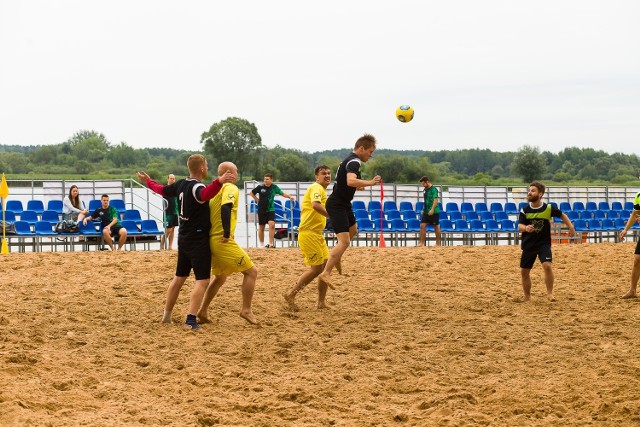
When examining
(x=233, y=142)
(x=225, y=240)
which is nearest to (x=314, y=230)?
(x=225, y=240)

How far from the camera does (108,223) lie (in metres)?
17.4

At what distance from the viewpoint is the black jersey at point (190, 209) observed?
8.48 metres

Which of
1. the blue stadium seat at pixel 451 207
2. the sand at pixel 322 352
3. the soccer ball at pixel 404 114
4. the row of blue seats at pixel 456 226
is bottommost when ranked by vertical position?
the sand at pixel 322 352

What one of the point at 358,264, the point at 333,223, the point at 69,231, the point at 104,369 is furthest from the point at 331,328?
the point at 69,231

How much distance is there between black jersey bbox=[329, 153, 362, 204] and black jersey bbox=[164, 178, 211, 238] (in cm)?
175

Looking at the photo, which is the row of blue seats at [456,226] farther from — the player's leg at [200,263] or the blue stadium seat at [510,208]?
the player's leg at [200,263]

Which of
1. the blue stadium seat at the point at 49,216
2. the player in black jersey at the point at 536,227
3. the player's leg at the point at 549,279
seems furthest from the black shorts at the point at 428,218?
the player in black jersey at the point at 536,227

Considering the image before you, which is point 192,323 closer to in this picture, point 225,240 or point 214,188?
point 225,240

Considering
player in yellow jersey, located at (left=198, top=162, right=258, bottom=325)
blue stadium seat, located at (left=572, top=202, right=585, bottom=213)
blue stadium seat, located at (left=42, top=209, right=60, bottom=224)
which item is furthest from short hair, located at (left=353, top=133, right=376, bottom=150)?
blue stadium seat, located at (left=572, top=202, right=585, bottom=213)

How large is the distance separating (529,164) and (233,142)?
67.1 feet

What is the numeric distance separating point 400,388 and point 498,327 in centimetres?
297

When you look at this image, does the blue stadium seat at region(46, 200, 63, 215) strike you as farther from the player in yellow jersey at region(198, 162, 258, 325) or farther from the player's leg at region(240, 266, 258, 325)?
the player in yellow jersey at region(198, 162, 258, 325)

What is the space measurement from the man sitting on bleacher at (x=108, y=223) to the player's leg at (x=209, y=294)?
8.26m

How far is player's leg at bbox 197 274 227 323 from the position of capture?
8977 millimetres
